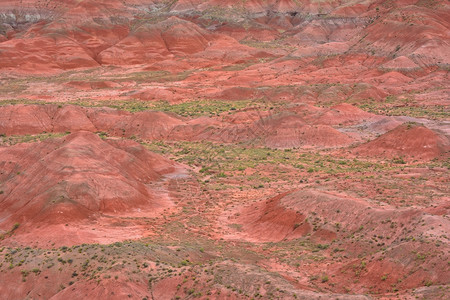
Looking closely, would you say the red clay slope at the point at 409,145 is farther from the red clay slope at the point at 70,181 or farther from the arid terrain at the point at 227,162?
the red clay slope at the point at 70,181

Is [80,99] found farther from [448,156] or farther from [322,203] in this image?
[322,203]

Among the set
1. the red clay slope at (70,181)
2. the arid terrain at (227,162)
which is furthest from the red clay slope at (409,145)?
the red clay slope at (70,181)

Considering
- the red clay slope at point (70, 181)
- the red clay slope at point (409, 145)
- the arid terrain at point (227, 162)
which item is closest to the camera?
the arid terrain at point (227, 162)

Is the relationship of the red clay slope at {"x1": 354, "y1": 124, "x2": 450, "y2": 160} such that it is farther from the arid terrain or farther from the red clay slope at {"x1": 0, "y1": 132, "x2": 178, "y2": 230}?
the red clay slope at {"x1": 0, "y1": 132, "x2": 178, "y2": 230}

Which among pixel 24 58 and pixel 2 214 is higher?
pixel 2 214

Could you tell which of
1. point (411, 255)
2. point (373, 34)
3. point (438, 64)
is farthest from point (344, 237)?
point (373, 34)

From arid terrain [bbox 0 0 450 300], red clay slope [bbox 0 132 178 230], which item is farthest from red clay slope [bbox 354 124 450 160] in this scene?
red clay slope [bbox 0 132 178 230]

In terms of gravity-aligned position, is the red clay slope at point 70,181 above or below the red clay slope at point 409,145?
above

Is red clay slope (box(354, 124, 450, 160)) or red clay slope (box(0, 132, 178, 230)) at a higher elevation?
red clay slope (box(0, 132, 178, 230))

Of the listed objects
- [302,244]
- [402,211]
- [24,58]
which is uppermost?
[402,211]
